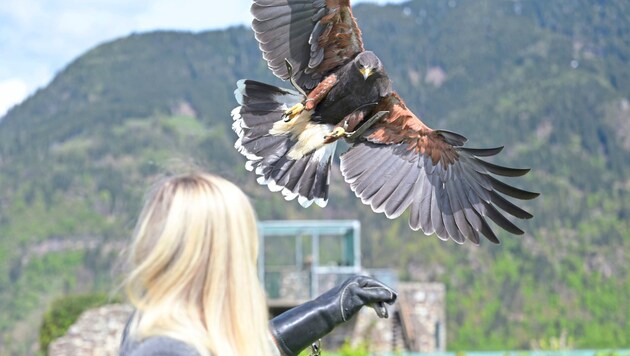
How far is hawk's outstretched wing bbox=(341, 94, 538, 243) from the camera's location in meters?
5.32

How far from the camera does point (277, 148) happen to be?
5.44m

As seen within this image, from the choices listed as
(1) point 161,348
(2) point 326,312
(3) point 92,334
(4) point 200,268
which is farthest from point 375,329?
(1) point 161,348

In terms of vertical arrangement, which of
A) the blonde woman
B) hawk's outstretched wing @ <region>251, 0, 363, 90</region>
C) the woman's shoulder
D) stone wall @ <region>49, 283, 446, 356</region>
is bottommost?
stone wall @ <region>49, 283, 446, 356</region>

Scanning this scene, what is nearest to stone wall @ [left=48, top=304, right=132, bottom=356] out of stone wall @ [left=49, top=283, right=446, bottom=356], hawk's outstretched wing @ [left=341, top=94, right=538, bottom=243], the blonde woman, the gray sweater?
stone wall @ [left=49, top=283, right=446, bottom=356]

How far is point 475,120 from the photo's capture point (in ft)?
202

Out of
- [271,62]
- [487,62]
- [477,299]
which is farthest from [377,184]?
[487,62]

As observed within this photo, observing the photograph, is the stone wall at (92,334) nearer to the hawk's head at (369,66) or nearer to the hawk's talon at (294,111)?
the hawk's talon at (294,111)

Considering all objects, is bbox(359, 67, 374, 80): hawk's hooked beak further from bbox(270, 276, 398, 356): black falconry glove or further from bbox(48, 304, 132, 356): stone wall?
bbox(48, 304, 132, 356): stone wall

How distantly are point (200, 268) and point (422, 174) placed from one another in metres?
3.67

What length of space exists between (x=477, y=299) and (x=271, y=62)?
45.1 meters

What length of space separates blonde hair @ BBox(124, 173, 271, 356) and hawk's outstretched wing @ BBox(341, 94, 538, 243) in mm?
2916

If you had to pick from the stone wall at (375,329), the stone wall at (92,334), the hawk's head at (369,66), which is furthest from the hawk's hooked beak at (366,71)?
the stone wall at (92,334)

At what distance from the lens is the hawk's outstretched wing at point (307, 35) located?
5438 millimetres

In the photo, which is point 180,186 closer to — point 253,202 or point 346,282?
point 253,202
